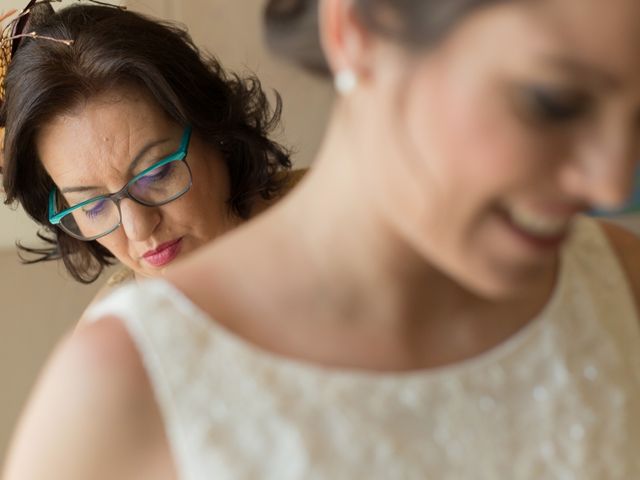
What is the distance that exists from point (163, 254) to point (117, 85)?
254 mm

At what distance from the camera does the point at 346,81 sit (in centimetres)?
68

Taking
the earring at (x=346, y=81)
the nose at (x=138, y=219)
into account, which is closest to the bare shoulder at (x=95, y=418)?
the earring at (x=346, y=81)

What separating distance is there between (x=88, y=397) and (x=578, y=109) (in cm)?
37

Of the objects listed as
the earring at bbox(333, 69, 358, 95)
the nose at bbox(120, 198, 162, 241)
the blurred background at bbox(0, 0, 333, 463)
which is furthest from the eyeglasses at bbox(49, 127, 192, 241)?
the earring at bbox(333, 69, 358, 95)

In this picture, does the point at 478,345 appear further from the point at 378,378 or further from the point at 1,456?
the point at 1,456

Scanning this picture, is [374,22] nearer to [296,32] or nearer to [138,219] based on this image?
[296,32]

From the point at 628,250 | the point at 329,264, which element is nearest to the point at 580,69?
the point at 329,264

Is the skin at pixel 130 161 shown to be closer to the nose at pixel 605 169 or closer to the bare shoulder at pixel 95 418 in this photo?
the bare shoulder at pixel 95 418

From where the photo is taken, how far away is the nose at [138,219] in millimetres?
1474

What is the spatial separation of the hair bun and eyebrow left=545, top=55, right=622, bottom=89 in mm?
193

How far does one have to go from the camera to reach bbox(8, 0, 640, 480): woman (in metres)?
0.62

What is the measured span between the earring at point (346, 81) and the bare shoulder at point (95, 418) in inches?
9.0

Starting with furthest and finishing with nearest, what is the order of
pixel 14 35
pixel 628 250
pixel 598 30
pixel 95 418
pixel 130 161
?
pixel 14 35, pixel 130 161, pixel 628 250, pixel 95 418, pixel 598 30

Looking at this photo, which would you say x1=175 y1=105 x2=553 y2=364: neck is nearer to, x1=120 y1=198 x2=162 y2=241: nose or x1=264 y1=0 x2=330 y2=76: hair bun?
x1=264 y1=0 x2=330 y2=76: hair bun
